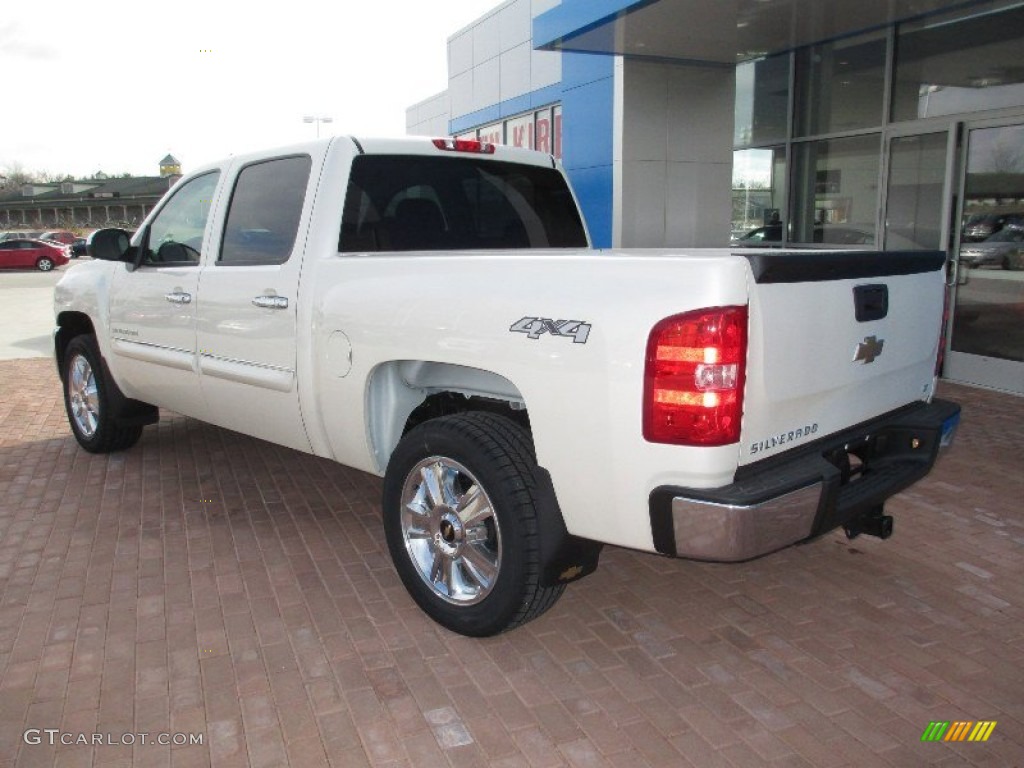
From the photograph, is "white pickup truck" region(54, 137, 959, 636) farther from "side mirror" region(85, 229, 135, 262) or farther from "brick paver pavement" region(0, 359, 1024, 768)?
"brick paver pavement" region(0, 359, 1024, 768)

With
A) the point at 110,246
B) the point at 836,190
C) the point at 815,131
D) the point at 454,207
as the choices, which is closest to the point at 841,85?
the point at 815,131

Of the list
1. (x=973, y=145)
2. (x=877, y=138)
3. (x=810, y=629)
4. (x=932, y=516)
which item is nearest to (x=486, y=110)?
(x=877, y=138)

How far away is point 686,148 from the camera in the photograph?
390 inches

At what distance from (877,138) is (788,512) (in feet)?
24.8

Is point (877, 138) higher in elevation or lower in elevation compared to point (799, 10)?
lower

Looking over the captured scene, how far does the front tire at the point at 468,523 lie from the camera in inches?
121

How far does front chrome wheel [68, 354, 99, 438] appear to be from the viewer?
6023 mm

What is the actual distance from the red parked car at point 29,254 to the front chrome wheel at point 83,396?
34.7 meters

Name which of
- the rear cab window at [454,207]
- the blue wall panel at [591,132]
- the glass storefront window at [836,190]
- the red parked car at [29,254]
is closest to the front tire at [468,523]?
the rear cab window at [454,207]

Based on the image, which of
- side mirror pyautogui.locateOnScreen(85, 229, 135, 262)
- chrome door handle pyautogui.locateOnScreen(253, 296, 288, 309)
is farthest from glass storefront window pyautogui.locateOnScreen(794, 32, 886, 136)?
side mirror pyautogui.locateOnScreen(85, 229, 135, 262)

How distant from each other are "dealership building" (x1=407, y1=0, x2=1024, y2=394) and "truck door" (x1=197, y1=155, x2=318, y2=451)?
169 inches

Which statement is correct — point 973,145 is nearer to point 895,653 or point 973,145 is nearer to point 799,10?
point 799,10

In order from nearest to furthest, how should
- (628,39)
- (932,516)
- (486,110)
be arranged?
(932,516), (628,39), (486,110)

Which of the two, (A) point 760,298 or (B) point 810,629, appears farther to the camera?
(B) point 810,629
